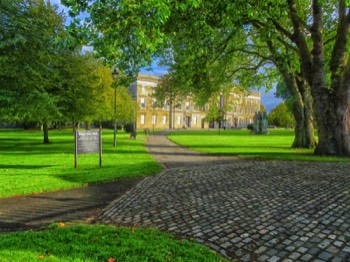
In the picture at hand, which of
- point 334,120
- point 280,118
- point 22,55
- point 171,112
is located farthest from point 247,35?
point 280,118

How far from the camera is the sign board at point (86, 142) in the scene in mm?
11404

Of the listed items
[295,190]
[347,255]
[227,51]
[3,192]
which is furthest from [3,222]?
[227,51]

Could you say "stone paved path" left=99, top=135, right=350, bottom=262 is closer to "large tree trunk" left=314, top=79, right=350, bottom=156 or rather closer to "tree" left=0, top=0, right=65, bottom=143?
"large tree trunk" left=314, top=79, right=350, bottom=156

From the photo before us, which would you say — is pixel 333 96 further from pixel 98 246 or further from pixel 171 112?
pixel 171 112

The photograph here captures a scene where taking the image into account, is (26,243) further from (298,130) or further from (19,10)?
(298,130)

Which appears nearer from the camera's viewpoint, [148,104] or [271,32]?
[271,32]

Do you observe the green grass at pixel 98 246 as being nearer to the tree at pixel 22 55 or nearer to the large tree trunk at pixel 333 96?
the tree at pixel 22 55

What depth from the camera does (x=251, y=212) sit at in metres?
6.02

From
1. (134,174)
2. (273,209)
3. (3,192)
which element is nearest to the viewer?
(273,209)

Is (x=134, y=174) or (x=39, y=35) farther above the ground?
(x=39, y=35)

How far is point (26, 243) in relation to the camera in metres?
4.32

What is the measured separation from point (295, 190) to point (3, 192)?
7.17 m

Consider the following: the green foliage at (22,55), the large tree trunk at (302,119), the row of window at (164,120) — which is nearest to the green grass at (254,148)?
the large tree trunk at (302,119)

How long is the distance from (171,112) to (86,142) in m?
72.4
